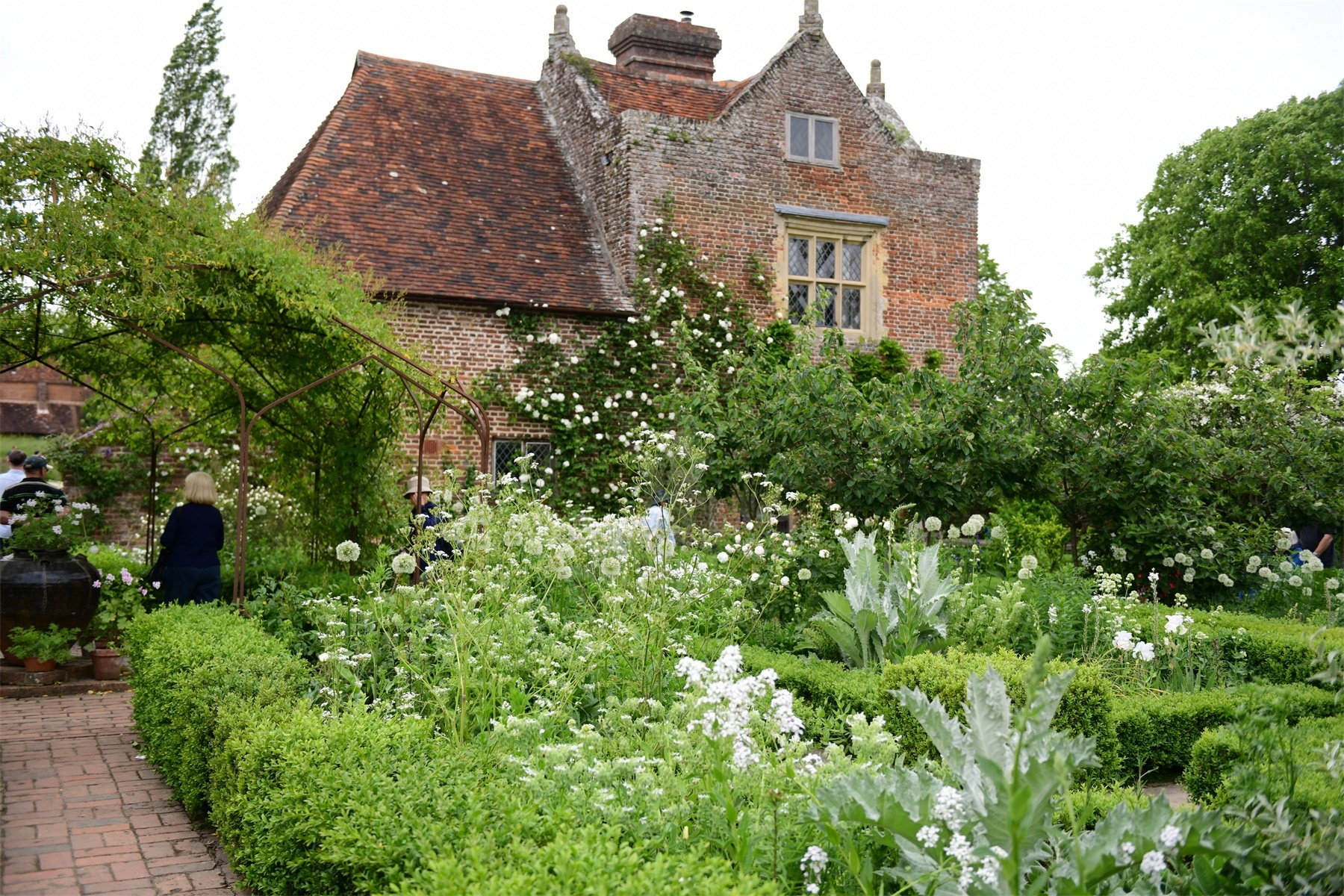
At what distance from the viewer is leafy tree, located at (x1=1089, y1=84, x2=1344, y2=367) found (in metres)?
26.2

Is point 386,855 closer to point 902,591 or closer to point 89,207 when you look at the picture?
point 902,591

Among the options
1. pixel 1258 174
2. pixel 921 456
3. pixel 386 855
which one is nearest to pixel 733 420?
pixel 921 456

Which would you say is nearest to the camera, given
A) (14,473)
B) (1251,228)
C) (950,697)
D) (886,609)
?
(950,697)

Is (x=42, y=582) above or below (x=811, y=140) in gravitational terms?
below

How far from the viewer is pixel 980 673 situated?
586cm

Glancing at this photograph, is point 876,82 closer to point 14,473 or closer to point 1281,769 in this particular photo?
point 14,473

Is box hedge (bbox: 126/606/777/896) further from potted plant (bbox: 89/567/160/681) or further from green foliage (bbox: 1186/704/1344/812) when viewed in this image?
potted plant (bbox: 89/567/160/681)

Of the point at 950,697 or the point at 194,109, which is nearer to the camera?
the point at 950,697

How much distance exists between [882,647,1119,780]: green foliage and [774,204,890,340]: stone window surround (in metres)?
11.5

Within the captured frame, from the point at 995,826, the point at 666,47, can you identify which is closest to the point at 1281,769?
the point at 995,826

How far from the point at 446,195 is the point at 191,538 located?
849cm

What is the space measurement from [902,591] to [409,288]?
8.89 metres

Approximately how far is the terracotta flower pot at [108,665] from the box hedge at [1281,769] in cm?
798

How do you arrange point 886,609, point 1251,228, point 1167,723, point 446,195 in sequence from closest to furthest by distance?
point 1167,723 < point 886,609 < point 446,195 < point 1251,228
